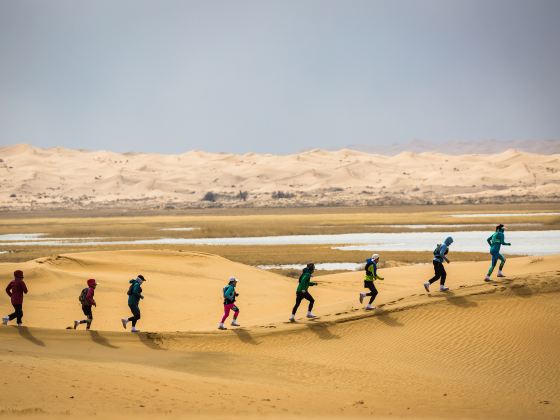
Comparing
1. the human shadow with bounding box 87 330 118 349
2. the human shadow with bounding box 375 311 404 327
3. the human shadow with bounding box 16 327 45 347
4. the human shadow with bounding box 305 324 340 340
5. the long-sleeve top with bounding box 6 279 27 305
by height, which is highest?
the long-sleeve top with bounding box 6 279 27 305

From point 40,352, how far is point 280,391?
16.3 ft

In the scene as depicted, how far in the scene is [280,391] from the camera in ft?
38.9

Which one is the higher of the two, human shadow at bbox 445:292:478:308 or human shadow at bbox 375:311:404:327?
human shadow at bbox 445:292:478:308

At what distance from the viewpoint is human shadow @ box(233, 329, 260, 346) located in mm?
15391

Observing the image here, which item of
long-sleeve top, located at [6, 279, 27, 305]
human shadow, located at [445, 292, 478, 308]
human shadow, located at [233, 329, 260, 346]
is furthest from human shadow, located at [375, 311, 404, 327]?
long-sleeve top, located at [6, 279, 27, 305]

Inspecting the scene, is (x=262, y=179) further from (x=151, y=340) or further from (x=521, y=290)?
(x=151, y=340)

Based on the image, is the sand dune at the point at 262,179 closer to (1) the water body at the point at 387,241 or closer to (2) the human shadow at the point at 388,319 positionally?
(1) the water body at the point at 387,241

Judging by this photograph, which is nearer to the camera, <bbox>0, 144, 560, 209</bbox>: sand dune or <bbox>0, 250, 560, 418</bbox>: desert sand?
<bbox>0, 250, 560, 418</bbox>: desert sand

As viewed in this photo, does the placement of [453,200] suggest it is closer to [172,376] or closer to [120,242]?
[120,242]

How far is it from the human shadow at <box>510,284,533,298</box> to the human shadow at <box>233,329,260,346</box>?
7387 mm

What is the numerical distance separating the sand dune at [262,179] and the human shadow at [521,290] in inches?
3548

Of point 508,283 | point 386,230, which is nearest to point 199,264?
point 508,283

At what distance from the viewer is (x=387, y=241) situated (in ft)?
151

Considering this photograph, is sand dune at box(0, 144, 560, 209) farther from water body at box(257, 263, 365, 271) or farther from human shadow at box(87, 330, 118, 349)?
human shadow at box(87, 330, 118, 349)
